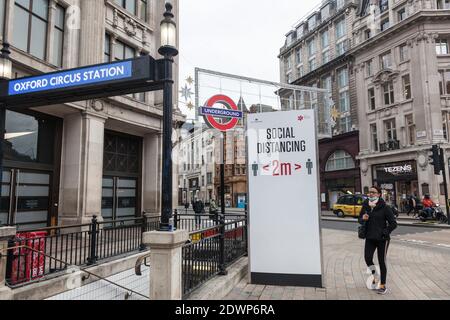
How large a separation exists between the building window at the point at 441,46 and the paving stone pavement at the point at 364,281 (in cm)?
2500

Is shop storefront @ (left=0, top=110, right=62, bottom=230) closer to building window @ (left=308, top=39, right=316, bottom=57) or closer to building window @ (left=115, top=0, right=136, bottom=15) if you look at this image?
building window @ (left=115, top=0, right=136, bottom=15)

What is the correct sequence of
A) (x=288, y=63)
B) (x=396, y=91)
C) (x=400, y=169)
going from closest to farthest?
(x=400, y=169)
(x=396, y=91)
(x=288, y=63)

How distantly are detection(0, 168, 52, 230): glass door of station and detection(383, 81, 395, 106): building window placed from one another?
3024 cm

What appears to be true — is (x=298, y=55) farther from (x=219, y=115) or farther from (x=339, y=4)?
(x=219, y=115)

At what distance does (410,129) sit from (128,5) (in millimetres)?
25513

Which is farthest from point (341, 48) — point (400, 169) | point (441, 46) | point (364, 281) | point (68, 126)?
point (364, 281)

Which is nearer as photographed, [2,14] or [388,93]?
[2,14]

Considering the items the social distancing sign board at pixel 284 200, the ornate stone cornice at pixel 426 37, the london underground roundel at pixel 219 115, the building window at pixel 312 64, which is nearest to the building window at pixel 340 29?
the building window at pixel 312 64

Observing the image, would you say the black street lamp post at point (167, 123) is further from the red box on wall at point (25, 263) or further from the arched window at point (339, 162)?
the arched window at point (339, 162)

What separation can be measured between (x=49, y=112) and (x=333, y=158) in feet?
105

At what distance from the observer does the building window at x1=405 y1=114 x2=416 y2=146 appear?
29306 mm

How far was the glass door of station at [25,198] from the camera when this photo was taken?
10641 mm

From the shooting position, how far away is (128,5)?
15.9 meters

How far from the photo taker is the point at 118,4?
594 inches
